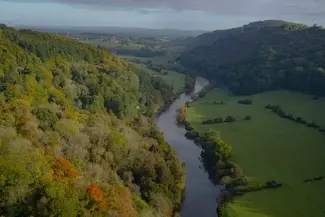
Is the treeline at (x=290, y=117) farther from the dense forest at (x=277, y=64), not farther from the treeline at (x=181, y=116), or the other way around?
the treeline at (x=181, y=116)

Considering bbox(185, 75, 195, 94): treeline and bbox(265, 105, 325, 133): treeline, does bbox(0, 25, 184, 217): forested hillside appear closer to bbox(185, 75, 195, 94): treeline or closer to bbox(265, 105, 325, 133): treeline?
bbox(265, 105, 325, 133): treeline

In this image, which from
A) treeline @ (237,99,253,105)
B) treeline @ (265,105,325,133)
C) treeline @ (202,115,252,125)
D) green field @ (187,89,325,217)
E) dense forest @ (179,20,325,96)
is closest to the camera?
green field @ (187,89,325,217)

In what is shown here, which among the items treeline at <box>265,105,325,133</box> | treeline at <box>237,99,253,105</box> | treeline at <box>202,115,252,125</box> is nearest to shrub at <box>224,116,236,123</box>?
treeline at <box>202,115,252,125</box>

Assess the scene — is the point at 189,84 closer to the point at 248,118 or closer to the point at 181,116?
the point at 181,116

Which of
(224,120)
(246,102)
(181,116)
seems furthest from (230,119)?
(246,102)

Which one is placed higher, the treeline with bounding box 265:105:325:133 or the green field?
the treeline with bounding box 265:105:325:133

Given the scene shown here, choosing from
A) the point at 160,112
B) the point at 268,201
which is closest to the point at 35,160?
the point at 268,201
